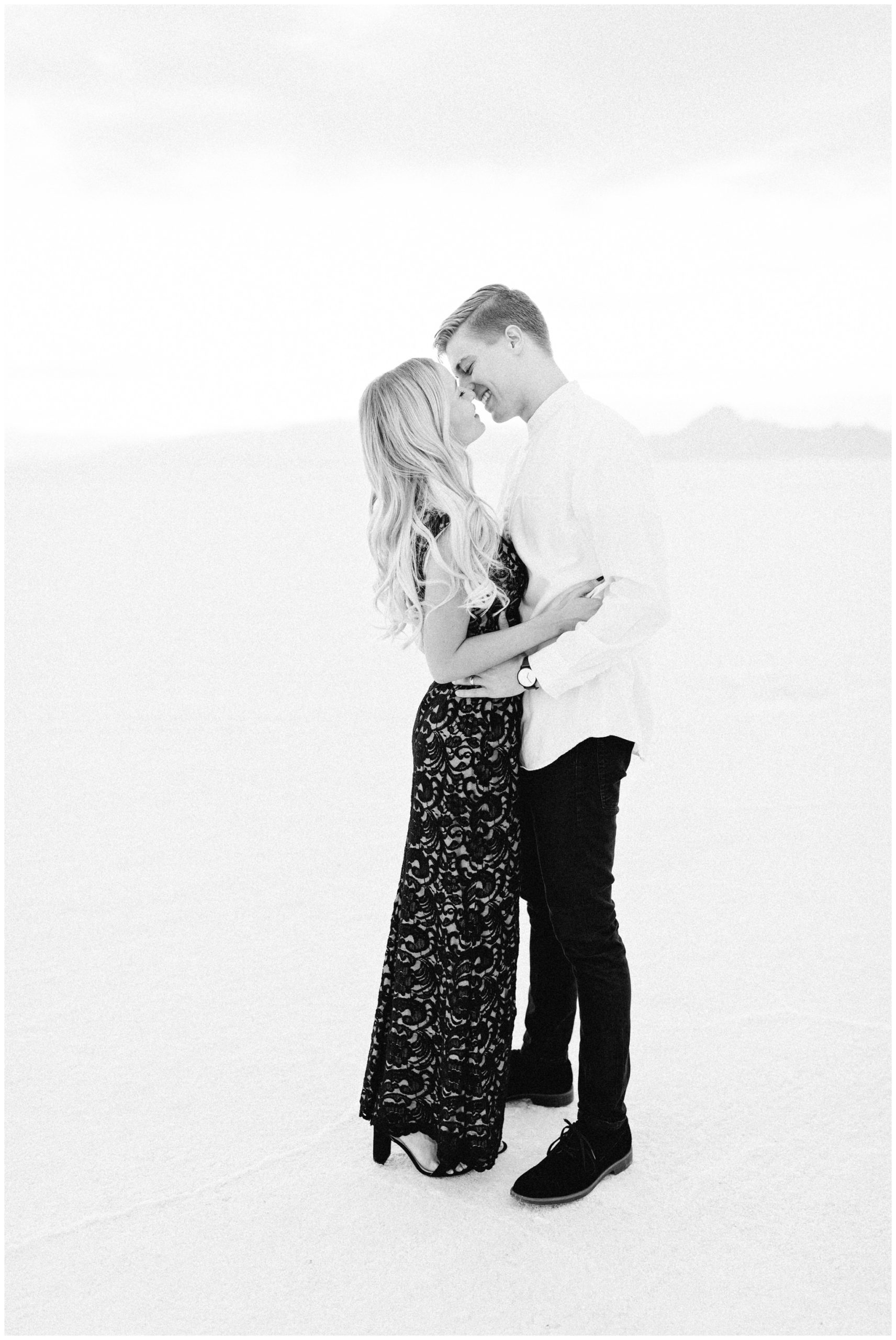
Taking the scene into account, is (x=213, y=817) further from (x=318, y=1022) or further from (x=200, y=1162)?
(x=200, y=1162)

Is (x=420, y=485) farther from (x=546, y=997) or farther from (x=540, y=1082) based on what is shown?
(x=540, y=1082)

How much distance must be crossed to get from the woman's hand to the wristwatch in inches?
2.8

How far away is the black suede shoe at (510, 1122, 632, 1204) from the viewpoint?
2072 mm

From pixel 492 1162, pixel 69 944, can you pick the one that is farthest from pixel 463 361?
pixel 69 944

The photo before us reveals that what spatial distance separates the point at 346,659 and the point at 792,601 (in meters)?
3.31

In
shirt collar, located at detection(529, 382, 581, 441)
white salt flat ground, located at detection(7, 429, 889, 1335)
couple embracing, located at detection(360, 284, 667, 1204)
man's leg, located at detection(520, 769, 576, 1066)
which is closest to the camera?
white salt flat ground, located at detection(7, 429, 889, 1335)

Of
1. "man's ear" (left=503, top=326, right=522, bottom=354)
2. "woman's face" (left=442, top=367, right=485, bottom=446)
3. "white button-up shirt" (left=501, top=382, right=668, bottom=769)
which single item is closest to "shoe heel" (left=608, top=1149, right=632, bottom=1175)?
"white button-up shirt" (left=501, top=382, right=668, bottom=769)

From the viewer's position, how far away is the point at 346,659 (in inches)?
279

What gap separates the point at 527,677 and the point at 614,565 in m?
0.25

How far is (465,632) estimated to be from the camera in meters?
2.04

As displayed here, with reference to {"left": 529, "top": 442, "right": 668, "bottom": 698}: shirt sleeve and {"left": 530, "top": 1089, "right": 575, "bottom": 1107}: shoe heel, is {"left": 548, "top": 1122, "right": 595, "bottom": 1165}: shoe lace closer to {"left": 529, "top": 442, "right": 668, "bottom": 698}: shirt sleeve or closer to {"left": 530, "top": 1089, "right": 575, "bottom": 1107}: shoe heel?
{"left": 530, "top": 1089, "right": 575, "bottom": 1107}: shoe heel

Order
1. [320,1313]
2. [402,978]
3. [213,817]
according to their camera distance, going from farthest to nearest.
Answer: [213,817] < [402,978] < [320,1313]

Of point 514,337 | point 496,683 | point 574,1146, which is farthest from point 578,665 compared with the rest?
point 574,1146

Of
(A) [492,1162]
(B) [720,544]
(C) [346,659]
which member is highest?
(B) [720,544]
